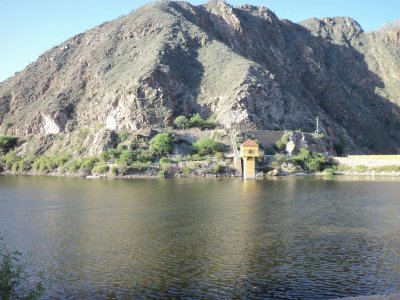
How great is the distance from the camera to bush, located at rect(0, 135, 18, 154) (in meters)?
120

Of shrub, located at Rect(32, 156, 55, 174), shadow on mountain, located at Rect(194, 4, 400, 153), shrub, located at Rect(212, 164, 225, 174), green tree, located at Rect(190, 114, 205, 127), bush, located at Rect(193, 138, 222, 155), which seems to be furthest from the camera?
shadow on mountain, located at Rect(194, 4, 400, 153)

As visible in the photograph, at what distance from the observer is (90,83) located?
443 ft

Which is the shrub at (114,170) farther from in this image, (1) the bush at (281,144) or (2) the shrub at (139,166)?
(1) the bush at (281,144)

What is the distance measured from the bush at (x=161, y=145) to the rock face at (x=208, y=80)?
14806mm

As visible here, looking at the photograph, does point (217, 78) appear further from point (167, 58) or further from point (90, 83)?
point (90, 83)

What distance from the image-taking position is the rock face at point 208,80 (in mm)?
119312

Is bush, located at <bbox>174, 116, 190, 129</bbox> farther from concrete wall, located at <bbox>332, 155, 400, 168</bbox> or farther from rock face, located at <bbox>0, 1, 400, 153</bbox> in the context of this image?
concrete wall, located at <bbox>332, 155, 400, 168</bbox>

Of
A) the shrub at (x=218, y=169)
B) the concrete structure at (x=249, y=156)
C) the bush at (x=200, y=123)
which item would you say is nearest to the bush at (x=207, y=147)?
the shrub at (x=218, y=169)

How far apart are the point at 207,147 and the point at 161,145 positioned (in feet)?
29.0

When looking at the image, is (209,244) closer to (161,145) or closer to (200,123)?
(161,145)

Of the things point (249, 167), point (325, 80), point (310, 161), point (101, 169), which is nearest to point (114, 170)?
point (101, 169)

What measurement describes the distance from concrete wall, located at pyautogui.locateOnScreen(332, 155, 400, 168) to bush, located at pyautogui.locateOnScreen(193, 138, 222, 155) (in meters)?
23.9

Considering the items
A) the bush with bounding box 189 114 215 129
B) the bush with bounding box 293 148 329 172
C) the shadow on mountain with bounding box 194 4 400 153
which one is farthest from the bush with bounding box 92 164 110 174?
the shadow on mountain with bounding box 194 4 400 153

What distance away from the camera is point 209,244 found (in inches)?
1242
